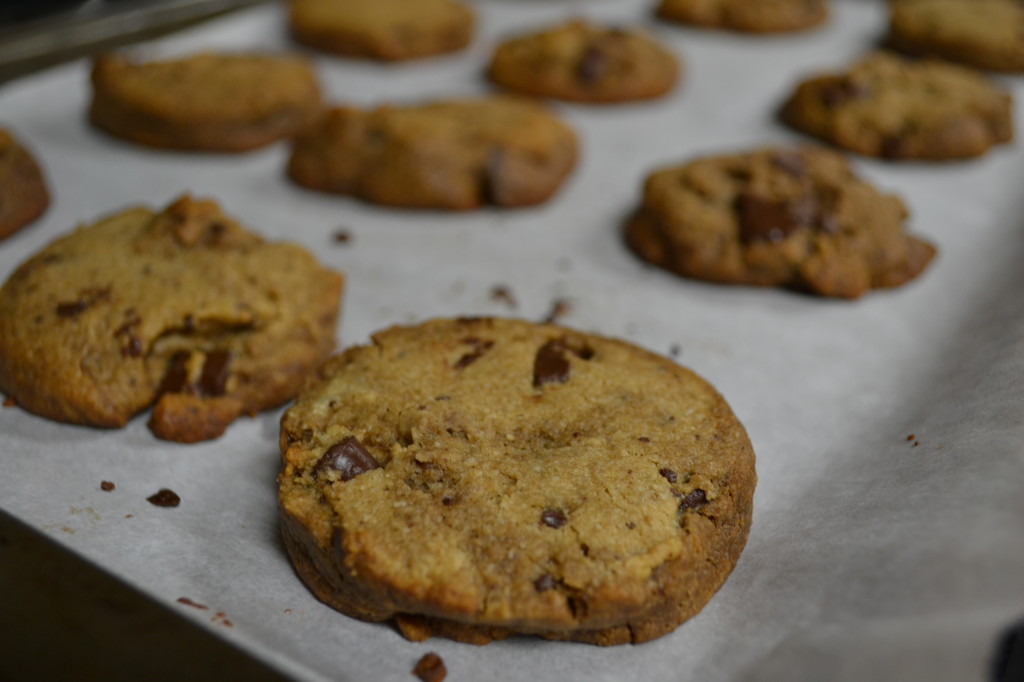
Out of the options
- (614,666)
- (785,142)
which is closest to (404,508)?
(614,666)

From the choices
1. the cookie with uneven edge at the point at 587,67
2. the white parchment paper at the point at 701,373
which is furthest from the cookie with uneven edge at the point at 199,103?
the cookie with uneven edge at the point at 587,67

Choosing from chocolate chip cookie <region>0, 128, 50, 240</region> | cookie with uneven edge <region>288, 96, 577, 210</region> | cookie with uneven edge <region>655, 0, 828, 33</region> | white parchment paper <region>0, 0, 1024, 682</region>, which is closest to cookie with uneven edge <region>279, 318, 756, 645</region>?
white parchment paper <region>0, 0, 1024, 682</region>

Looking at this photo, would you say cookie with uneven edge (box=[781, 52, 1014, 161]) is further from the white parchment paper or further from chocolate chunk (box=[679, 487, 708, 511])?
chocolate chunk (box=[679, 487, 708, 511])

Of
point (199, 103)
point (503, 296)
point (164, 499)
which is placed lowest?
point (503, 296)

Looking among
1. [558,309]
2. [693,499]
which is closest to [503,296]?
[558,309]

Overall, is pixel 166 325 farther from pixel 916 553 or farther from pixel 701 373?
pixel 916 553

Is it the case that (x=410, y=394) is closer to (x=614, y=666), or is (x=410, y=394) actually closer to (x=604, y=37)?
(x=614, y=666)
